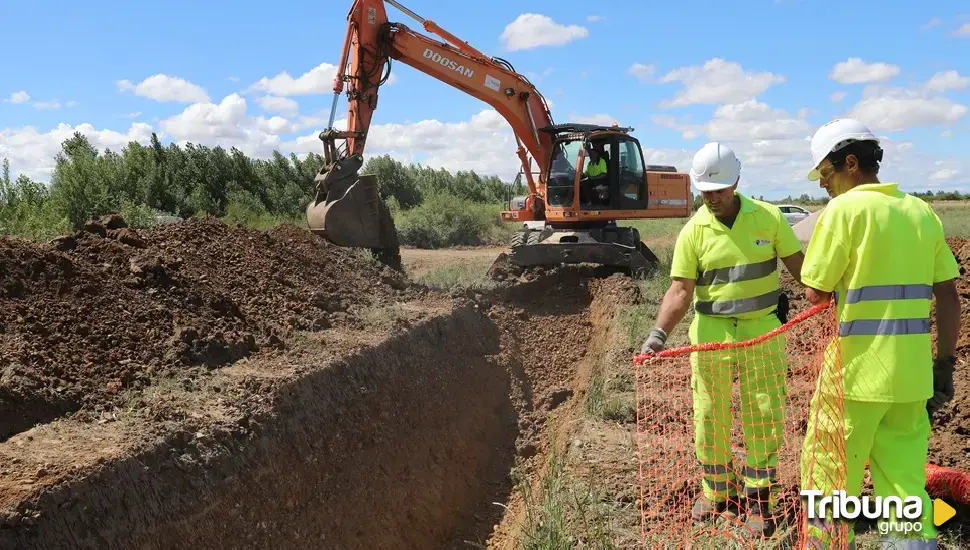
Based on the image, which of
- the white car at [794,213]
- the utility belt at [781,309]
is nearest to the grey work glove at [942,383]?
the utility belt at [781,309]

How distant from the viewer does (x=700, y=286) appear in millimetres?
4270

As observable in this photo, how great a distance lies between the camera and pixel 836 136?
3383 mm

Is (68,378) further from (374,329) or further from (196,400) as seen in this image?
(374,329)

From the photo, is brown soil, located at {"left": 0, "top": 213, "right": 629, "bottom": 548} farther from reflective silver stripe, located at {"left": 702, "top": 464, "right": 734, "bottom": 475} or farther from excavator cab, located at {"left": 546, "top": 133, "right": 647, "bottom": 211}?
excavator cab, located at {"left": 546, "top": 133, "right": 647, "bottom": 211}

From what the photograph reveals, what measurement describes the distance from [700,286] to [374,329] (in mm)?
4321

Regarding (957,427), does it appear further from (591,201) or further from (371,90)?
(371,90)

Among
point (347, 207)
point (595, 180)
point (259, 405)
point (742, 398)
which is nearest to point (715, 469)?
point (742, 398)

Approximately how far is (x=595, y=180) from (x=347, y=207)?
172 inches

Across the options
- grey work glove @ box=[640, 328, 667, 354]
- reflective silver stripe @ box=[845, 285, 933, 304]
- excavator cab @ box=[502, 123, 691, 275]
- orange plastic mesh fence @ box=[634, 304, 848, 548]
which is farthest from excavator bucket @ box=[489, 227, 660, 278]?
reflective silver stripe @ box=[845, 285, 933, 304]

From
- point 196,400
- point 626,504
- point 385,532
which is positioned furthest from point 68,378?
point 626,504

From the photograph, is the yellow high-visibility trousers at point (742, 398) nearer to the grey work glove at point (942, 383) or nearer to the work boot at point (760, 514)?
the work boot at point (760, 514)

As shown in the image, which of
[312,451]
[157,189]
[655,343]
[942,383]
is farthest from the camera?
[157,189]

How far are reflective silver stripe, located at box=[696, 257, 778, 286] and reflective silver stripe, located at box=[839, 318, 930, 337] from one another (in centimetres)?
88

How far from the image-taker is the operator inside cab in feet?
40.8
